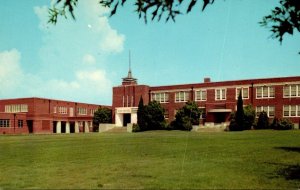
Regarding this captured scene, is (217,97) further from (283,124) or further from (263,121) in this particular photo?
(283,124)

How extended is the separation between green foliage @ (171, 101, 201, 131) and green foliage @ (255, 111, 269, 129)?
31.8 feet

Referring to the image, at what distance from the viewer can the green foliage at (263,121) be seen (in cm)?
5503

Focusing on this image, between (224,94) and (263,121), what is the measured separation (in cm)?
888

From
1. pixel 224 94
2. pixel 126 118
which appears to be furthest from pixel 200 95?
pixel 126 118

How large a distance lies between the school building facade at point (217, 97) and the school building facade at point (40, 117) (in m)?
16.2

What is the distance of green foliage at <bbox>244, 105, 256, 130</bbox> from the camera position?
55.3 meters

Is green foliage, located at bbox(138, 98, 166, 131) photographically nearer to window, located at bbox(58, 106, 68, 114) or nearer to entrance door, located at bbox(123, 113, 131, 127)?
entrance door, located at bbox(123, 113, 131, 127)

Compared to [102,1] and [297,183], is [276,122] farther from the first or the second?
[102,1]

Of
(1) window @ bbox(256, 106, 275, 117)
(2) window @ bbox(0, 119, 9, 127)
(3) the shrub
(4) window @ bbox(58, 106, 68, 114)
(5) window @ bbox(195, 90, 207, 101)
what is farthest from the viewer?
(4) window @ bbox(58, 106, 68, 114)

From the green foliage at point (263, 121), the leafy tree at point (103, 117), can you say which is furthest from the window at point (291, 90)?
the leafy tree at point (103, 117)

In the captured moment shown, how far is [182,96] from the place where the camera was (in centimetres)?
6688

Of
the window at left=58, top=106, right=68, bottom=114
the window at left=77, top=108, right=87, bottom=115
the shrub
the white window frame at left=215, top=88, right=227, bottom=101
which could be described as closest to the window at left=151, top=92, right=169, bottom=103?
the shrub

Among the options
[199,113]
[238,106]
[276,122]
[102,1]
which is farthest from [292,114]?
[102,1]

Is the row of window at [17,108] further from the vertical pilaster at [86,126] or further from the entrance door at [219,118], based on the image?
the entrance door at [219,118]
